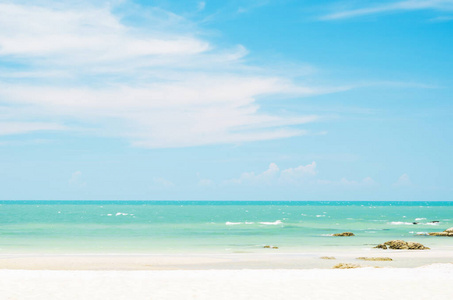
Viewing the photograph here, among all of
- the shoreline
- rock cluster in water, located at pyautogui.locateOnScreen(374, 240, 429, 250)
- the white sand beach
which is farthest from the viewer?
rock cluster in water, located at pyautogui.locateOnScreen(374, 240, 429, 250)

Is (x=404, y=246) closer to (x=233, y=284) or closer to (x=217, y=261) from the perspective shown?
(x=217, y=261)

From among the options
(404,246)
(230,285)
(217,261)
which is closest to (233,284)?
(230,285)

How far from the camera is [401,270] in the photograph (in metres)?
23.3

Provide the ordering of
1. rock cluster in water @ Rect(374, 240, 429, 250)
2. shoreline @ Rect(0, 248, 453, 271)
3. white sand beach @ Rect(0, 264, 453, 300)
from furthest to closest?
rock cluster in water @ Rect(374, 240, 429, 250)
shoreline @ Rect(0, 248, 453, 271)
white sand beach @ Rect(0, 264, 453, 300)

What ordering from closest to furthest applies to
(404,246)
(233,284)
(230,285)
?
1. (230,285)
2. (233,284)
3. (404,246)

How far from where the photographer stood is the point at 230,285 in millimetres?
18703

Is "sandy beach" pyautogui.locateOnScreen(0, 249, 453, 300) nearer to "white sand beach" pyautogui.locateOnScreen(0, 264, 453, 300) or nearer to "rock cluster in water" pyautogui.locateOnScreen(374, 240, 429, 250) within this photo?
"white sand beach" pyautogui.locateOnScreen(0, 264, 453, 300)

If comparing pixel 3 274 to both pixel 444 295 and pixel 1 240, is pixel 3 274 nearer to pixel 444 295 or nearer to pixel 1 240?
pixel 444 295

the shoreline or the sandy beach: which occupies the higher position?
the sandy beach

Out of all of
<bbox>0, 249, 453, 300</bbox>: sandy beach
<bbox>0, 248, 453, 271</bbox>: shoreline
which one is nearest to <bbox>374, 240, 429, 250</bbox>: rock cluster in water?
<bbox>0, 248, 453, 271</bbox>: shoreline

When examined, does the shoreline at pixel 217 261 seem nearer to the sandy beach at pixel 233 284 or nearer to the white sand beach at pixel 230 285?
the sandy beach at pixel 233 284

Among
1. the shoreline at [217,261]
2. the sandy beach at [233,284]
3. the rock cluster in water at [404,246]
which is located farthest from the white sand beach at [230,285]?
the rock cluster in water at [404,246]

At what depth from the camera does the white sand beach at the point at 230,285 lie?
54.9ft

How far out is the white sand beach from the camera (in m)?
16.7
